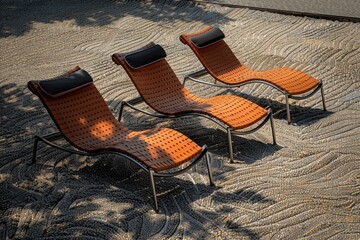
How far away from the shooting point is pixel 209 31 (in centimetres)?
984

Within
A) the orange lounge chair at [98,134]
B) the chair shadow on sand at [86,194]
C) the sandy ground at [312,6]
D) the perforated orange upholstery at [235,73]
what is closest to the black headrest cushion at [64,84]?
the orange lounge chair at [98,134]

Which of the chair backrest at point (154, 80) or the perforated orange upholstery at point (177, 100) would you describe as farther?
the chair backrest at point (154, 80)

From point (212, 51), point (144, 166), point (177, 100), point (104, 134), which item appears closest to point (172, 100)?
point (177, 100)

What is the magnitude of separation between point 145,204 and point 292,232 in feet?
4.72

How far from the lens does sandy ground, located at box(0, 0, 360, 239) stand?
6.49 metres

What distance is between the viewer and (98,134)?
7.74 meters

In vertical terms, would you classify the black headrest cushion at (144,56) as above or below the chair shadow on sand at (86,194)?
above

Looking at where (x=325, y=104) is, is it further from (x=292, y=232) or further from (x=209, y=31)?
(x=292, y=232)

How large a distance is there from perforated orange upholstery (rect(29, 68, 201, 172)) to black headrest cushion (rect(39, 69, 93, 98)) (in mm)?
55

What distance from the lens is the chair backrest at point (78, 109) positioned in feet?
24.9

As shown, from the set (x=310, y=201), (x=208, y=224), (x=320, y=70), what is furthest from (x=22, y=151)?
(x=320, y=70)

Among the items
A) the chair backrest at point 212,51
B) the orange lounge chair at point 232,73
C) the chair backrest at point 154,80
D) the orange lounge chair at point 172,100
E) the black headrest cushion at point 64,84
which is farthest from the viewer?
the chair backrest at point 212,51

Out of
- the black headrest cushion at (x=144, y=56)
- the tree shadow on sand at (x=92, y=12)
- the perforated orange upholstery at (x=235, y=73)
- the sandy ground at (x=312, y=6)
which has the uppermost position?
the black headrest cushion at (x=144, y=56)

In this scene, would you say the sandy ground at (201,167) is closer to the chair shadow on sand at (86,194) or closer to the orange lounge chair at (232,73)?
the chair shadow on sand at (86,194)
